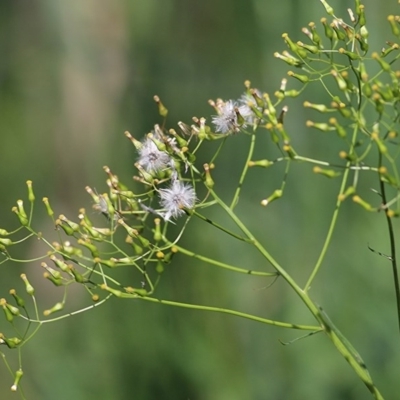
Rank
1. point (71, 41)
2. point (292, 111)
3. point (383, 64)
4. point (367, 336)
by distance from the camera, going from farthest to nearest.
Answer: point (71, 41) < point (292, 111) < point (367, 336) < point (383, 64)

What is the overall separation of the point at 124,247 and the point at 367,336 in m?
0.38

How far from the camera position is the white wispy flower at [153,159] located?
0.69 m

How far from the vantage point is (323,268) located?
1.20 meters

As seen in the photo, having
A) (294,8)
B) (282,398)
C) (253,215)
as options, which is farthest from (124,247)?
(294,8)

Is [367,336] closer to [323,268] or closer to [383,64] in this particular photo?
[323,268]

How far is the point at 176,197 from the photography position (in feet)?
2.19

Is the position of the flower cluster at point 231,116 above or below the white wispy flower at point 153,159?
above

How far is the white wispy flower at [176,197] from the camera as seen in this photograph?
0.66m

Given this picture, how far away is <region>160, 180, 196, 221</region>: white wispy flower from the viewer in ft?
2.18

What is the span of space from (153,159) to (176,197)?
0.16ft

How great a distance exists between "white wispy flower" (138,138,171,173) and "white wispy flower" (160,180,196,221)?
2cm

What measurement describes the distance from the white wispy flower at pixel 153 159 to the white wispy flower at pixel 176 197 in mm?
25

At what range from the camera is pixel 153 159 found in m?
0.70

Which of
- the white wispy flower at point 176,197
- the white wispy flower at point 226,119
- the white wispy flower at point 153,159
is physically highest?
the white wispy flower at point 226,119
